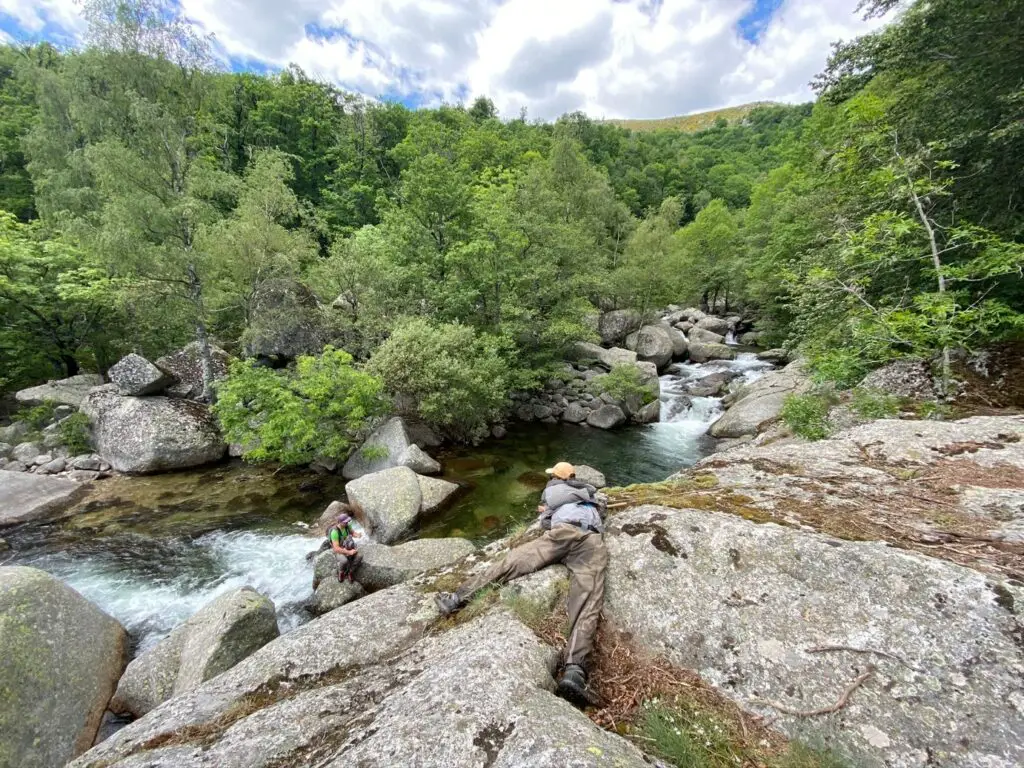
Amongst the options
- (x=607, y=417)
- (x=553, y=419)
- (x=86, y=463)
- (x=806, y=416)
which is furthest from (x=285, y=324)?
(x=806, y=416)

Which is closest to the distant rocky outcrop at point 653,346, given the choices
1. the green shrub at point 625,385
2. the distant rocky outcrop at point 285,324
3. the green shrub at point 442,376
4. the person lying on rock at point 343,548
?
the green shrub at point 625,385

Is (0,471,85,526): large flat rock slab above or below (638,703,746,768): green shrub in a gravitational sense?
below

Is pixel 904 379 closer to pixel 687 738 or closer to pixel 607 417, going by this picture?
pixel 687 738

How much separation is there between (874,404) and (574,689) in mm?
8896

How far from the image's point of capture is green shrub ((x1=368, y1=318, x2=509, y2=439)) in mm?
15312

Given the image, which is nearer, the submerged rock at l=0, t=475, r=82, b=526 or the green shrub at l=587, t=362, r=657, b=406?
the submerged rock at l=0, t=475, r=82, b=526

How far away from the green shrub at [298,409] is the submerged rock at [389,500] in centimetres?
300

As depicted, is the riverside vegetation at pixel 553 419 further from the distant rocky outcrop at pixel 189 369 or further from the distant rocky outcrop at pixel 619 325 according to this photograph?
the distant rocky outcrop at pixel 619 325

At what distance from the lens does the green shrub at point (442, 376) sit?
1531cm

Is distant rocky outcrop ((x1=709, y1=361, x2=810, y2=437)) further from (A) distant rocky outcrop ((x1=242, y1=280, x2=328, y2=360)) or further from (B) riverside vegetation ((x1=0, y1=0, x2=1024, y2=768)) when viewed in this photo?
(A) distant rocky outcrop ((x1=242, y1=280, x2=328, y2=360))

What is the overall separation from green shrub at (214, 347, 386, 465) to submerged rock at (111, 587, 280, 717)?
6.80 meters

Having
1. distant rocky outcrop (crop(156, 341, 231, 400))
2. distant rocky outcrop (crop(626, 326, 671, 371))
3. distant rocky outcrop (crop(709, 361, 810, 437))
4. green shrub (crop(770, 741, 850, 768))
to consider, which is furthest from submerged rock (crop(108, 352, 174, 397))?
distant rocky outcrop (crop(626, 326, 671, 371))

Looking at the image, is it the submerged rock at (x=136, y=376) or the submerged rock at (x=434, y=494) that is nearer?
the submerged rock at (x=434, y=494)

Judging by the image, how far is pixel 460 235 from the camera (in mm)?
20875
